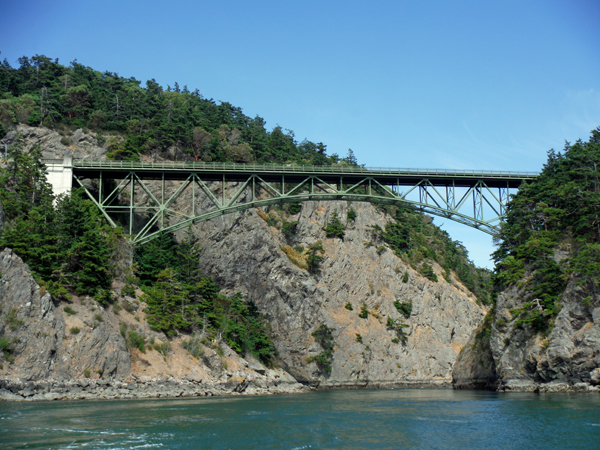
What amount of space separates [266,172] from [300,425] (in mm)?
31914

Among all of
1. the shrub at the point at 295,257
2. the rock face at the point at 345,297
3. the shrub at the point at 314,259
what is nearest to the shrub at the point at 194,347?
the rock face at the point at 345,297

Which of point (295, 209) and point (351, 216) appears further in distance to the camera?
point (351, 216)

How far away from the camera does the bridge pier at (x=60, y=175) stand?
5528cm

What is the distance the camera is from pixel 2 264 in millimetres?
41156

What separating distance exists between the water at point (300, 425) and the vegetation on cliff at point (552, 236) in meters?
10.0

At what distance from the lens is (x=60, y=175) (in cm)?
5569

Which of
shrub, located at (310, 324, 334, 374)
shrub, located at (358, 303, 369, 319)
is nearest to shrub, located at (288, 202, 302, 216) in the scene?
shrub, located at (358, 303, 369, 319)

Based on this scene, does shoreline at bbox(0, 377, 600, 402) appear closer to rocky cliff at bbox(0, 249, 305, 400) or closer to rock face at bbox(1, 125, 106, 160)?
rocky cliff at bbox(0, 249, 305, 400)

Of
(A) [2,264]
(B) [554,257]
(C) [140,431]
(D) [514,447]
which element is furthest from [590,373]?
(A) [2,264]

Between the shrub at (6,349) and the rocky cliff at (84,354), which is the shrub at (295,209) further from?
the shrub at (6,349)

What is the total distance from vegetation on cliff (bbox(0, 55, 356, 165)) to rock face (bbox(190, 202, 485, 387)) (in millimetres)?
12377

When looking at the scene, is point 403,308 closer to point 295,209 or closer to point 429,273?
point 429,273

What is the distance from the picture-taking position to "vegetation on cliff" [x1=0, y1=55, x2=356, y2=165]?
71.4 metres

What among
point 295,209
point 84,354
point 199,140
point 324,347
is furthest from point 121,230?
point 295,209
